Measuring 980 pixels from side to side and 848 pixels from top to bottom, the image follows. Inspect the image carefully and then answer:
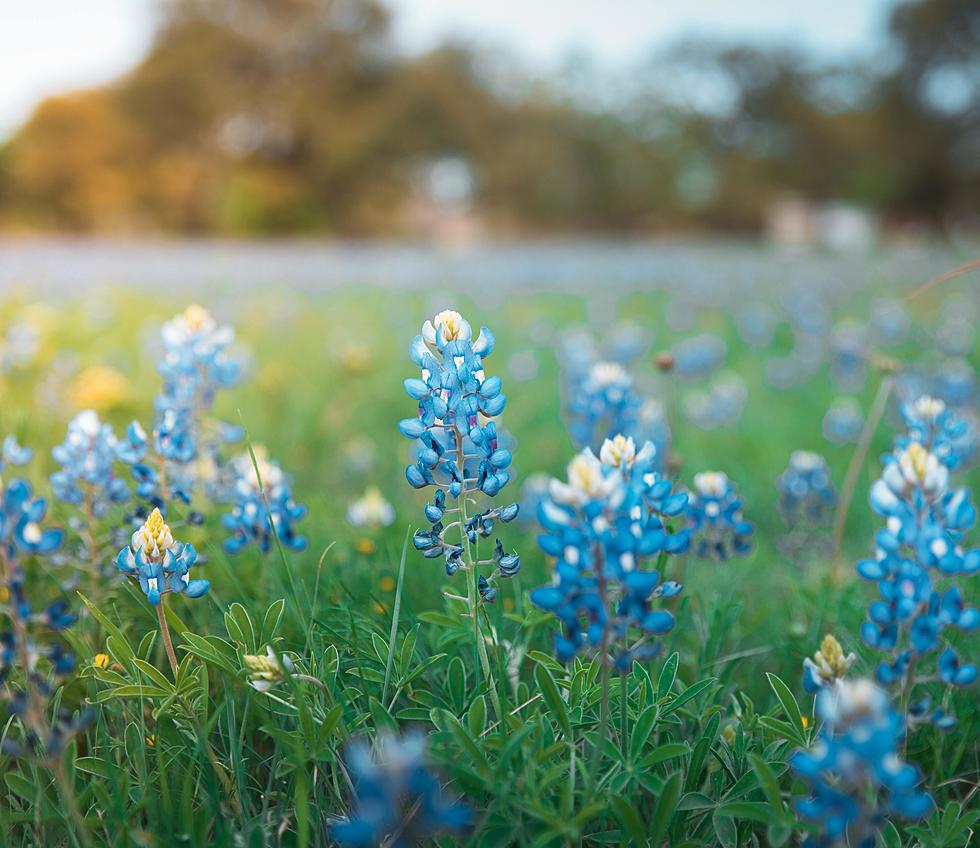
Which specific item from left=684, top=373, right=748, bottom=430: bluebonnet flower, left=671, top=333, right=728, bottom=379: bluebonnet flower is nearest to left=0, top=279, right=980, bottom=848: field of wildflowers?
left=684, top=373, right=748, bottom=430: bluebonnet flower

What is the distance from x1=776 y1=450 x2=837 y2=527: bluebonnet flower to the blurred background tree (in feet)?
97.5

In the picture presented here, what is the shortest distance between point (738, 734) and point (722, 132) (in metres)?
43.9

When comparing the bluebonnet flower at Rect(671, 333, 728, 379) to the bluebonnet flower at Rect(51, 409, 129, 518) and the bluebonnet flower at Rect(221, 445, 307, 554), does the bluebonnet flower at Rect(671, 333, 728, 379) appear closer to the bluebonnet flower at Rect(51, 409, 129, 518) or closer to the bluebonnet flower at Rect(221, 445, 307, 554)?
the bluebonnet flower at Rect(221, 445, 307, 554)

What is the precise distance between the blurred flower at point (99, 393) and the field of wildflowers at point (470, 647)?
Answer: 819 mm

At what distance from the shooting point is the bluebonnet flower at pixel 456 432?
4.95 feet

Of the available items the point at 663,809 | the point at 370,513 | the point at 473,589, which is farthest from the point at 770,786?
the point at 370,513

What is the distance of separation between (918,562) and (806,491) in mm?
1502

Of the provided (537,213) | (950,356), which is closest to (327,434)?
(950,356)

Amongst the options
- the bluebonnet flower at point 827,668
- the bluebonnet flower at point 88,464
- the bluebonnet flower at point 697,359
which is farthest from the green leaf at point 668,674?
the bluebonnet flower at point 697,359

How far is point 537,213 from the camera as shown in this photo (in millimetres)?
38906

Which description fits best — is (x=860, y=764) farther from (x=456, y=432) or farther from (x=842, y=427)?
(x=842, y=427)

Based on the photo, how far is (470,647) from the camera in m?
1.85

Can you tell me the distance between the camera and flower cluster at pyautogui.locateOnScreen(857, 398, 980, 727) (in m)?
1.34

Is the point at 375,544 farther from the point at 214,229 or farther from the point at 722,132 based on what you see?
the point at 722,132
